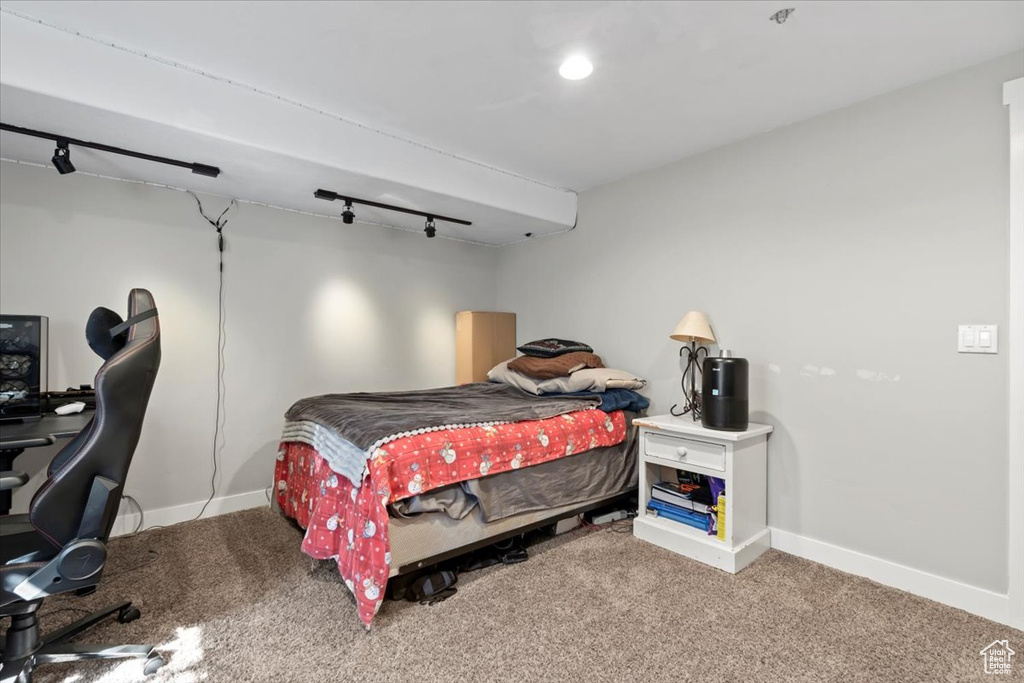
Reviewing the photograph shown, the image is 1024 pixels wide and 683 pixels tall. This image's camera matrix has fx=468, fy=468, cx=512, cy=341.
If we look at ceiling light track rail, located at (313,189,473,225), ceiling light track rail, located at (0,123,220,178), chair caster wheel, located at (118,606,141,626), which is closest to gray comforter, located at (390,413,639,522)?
chair caster wheel, located at (118,606,141,626)

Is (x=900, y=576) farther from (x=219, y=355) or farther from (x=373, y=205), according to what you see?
(x=219, y=355)

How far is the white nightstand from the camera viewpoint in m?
2.45

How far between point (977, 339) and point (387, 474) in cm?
267

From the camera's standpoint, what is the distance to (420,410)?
2789 mm

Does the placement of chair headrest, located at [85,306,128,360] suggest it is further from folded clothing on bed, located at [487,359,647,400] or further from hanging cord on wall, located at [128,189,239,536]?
folded clothing on bed, located at [487,359,647,400]

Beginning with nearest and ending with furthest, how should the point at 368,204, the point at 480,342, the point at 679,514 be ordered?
the point at 679,514, the point at 368,204, the point at 480,342

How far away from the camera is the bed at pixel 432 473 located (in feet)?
6.66

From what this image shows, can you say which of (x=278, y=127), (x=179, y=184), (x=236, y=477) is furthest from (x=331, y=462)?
(x=179, y=184)

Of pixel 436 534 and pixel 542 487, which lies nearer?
pixel 436 534

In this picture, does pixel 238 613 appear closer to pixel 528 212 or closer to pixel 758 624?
pixel 758 624

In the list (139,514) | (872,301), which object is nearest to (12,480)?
(139,514)

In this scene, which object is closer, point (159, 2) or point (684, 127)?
point (159, 2)

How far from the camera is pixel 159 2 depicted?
1771mm

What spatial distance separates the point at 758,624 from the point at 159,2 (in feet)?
11.2
